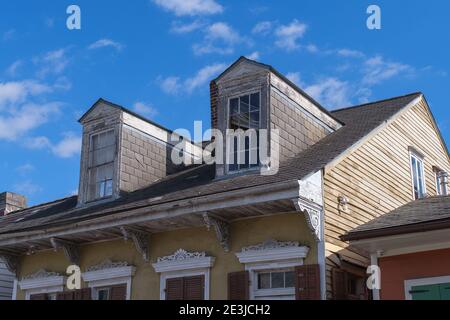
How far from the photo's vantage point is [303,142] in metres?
14.5

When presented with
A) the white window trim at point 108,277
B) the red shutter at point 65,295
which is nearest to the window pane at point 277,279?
the white window trim at point 108,277

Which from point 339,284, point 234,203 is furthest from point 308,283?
point 234,203

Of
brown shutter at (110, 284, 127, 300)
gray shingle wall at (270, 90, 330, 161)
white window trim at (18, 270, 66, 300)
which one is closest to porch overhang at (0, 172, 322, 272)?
white window trim at (18, 270, 66, 300)

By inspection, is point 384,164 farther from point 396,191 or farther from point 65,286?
point 65,286

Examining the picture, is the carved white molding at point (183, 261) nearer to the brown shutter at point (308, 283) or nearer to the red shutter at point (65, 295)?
the brown shutter at point (308, 283)

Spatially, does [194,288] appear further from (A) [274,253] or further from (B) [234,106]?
(B) [234,106]

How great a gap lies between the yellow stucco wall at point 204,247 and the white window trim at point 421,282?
1545mm

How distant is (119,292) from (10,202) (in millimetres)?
9389

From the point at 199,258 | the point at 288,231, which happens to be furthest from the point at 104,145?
the point at 288,231

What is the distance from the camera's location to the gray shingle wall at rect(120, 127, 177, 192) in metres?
15.6

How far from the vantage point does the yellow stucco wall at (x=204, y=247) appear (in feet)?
39.7

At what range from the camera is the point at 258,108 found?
13.8 meters

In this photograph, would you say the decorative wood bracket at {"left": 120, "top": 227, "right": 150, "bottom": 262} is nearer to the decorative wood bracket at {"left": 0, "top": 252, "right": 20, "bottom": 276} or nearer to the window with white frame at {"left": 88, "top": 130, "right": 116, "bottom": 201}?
→ the window with white frame at {"left": 88, "top": 130, "right": 116, "bottom": 201}

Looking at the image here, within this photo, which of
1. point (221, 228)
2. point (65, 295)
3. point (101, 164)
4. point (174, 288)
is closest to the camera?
point (221, 228)
